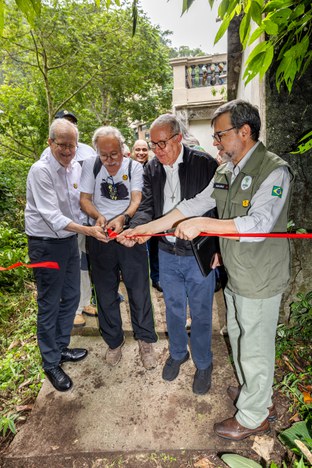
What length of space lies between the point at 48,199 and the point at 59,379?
5.77 ft

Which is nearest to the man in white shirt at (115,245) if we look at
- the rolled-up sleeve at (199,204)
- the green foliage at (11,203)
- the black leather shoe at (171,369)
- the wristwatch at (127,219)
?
the wristwatch at (127,219)

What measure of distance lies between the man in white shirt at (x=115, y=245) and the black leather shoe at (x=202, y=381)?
0.50 m

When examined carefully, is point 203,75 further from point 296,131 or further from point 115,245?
point 115,245

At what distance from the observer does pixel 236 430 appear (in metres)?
2.21

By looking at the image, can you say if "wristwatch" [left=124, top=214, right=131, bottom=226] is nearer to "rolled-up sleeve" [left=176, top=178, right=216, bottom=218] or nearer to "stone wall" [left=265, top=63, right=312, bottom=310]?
"rolled-up sleeve" [left=176, top=178, right=216, bottom=218]

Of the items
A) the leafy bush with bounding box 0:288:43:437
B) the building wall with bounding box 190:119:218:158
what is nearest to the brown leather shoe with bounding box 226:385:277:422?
the leafy bush with bounding box 0:288:43:437

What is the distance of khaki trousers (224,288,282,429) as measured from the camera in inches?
78.0

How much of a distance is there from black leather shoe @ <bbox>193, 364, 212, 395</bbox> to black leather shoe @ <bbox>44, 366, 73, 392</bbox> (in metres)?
1.23

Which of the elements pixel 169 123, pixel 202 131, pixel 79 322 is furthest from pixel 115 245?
pixel 202 131

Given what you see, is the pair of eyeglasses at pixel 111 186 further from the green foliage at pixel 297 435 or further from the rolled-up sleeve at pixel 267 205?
the green foliage at pixel 297 435

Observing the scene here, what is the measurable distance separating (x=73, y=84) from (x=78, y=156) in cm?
830

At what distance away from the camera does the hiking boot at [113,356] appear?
314 cm

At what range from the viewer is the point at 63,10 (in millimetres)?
8258

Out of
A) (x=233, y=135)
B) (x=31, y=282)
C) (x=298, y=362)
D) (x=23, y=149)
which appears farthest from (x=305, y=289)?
(x=23, y=149)
